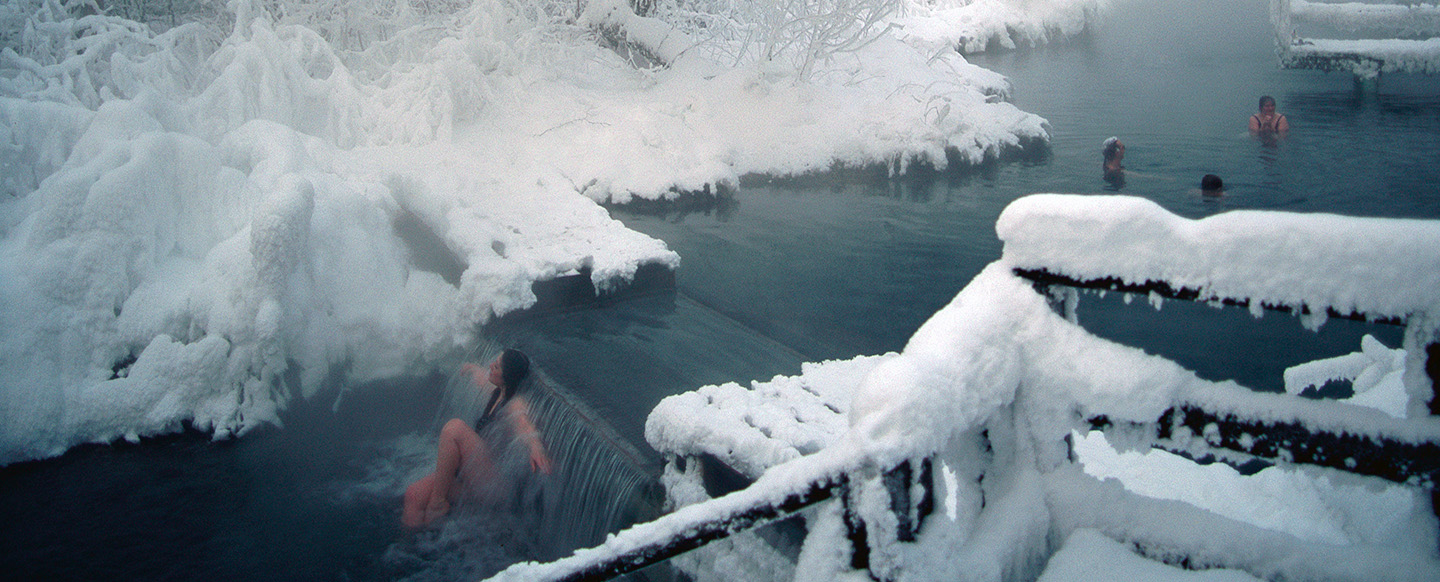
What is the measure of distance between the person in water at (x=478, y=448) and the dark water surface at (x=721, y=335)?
19 centimetres

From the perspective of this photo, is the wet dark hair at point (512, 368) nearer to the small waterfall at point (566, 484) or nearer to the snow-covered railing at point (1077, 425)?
the small waterfall at point (566, 484)

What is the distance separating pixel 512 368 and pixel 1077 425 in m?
3.91

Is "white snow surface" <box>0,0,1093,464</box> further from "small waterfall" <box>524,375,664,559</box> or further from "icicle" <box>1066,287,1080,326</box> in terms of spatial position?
"icicle" <box>1066,287,1080,326</box>

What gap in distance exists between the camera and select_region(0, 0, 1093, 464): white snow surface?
5.78m

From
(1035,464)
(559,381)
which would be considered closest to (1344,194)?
(559,381)

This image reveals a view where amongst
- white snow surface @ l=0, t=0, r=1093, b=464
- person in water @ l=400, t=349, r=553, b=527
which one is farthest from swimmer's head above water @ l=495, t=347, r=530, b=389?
white snow surface @ l=0, t=0, r=1093, b=464

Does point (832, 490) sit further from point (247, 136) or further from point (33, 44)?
point (33, 44)

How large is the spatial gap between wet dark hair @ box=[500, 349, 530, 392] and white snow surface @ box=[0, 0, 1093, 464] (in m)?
1.21

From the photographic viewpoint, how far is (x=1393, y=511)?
103 inches

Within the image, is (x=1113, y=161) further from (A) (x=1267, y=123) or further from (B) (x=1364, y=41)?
(B) (x=1364, y=41)

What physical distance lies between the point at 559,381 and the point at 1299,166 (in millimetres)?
10606

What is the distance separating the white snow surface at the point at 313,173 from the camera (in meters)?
5.78

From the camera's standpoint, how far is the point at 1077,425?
1.99m

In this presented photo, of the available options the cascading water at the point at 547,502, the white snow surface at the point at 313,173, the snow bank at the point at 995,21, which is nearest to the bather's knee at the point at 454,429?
the cascading water at the point at 547,502
